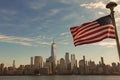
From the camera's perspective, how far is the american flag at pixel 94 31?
12.7m

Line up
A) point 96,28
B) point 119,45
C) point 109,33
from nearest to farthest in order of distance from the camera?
point 119,45 < point 109,33 < point 96,28

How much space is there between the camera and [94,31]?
1387cm

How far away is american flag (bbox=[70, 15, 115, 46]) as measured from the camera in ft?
41.7

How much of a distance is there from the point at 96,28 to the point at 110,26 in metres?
1.12

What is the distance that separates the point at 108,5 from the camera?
11234mm

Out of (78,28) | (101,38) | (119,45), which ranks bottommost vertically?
(119,45)

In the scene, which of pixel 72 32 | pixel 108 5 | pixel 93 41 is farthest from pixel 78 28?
pixel 108 5

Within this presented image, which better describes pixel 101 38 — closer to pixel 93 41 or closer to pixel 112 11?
pixel 93 41

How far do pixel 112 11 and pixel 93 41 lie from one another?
3.21 m

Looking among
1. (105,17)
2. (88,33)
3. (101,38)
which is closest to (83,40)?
(88,33)

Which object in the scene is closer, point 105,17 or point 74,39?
point 105,17

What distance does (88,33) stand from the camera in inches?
564

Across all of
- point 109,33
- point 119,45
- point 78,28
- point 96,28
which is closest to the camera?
point 119,45

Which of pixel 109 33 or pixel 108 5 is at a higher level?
pixel 108 5
